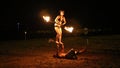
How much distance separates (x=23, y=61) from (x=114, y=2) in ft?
124

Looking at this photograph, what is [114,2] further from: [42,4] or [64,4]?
[42,4]

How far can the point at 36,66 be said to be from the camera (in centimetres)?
1409

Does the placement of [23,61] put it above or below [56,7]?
below

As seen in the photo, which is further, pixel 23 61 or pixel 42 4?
pixel 42 4

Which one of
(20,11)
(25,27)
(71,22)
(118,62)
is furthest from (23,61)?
(20,11)

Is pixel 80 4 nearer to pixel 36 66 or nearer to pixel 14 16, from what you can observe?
pixel 14 16

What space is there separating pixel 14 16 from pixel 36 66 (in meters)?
32.5

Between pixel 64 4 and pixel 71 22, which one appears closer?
pixel 71 22

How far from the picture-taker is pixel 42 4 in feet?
171

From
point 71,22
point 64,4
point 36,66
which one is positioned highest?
point 64,4

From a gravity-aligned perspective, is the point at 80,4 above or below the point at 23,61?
above

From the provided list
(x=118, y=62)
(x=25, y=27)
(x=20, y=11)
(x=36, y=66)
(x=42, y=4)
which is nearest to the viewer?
(x=36, y=66)

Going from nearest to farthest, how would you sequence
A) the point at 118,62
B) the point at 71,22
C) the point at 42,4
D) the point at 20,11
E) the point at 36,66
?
the point at 36,66 < the point at 118,62 < the point at 71,22 < the point at 20,11 < the point at 42,4

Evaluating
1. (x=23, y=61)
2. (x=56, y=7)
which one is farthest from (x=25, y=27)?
(x=23, y=61)
